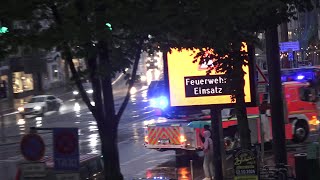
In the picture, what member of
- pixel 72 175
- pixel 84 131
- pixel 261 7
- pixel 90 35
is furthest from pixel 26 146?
pixel 84 131

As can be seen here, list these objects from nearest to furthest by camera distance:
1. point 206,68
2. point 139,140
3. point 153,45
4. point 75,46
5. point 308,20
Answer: point 75,46 < point 153,45 < point 206,68 < point 139,140 < point 308,20

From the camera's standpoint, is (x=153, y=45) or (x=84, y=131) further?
(x=84, y=131)

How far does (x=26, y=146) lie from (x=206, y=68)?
614 centimetres

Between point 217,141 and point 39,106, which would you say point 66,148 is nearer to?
point 217,141

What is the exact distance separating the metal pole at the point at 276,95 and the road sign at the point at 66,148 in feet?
19.6

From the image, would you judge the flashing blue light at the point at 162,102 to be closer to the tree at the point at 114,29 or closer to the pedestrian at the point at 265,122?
the pedestrian at the point at 265,122

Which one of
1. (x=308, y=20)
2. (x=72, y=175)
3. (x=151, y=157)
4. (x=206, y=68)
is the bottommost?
(x=151, y=157)

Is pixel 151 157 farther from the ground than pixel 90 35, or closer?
closer

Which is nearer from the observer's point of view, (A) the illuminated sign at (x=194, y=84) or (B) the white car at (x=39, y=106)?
(A) the illuminated sign at (x=194, y=84)

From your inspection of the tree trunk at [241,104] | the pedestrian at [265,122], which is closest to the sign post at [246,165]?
the tree trunk at [241,104]

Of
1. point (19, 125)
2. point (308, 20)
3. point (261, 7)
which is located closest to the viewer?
point (261, 7)

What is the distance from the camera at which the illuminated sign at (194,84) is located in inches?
548

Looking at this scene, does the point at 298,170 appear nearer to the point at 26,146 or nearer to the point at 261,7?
the point at 26,146

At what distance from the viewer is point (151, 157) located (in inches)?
810
